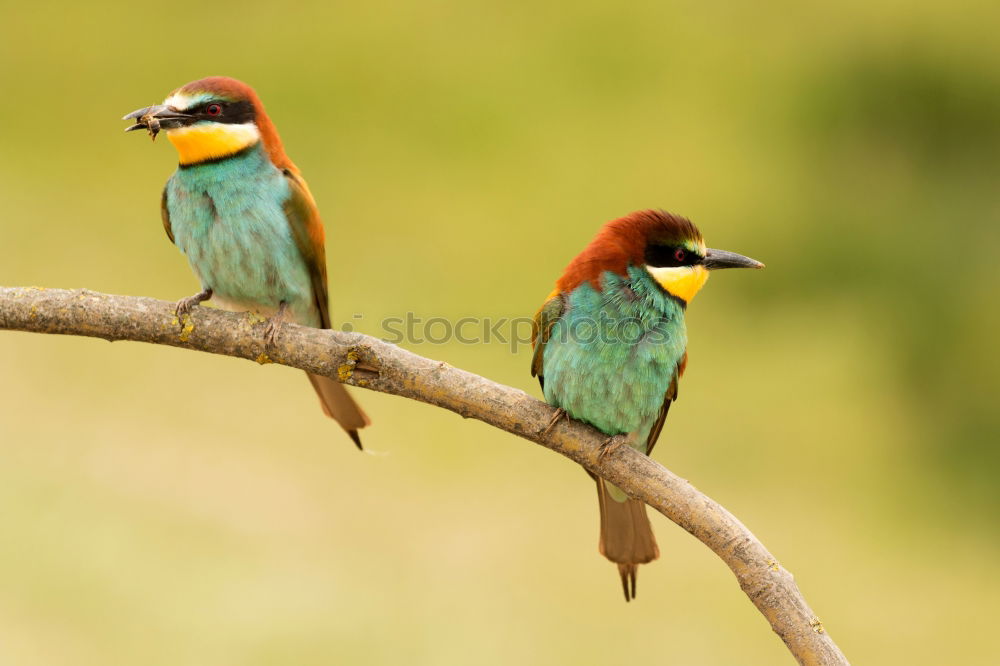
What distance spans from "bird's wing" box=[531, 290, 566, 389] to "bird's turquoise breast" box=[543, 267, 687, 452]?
0.02 metres

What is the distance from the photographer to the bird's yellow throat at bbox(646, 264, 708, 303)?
195 centimetres

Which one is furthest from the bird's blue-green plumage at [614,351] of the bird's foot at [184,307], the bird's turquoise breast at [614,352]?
the bird's foot at [184,307]

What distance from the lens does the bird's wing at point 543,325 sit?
2.02 metres

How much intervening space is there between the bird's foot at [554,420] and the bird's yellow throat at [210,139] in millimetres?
829

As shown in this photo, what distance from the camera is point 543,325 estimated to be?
6.74 feet

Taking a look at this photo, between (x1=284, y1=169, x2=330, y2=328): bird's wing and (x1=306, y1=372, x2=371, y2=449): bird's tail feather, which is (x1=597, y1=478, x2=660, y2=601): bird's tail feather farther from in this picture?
(x1=284, y1=169, x2=330, y2=328): bird's wing

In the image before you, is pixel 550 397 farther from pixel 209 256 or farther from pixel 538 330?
pixel 209 256

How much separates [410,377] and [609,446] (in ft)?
1.36

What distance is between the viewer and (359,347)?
1.76 meters

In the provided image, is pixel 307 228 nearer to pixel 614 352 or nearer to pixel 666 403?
pixel 614 352

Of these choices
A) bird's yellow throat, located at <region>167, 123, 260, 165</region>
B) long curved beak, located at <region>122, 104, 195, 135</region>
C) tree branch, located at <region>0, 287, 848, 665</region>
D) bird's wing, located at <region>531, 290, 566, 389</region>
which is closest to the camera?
tree branch, located at <region>0, 287, 848, 665</region>

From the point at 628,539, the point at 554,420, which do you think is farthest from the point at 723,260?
the point at 628,539

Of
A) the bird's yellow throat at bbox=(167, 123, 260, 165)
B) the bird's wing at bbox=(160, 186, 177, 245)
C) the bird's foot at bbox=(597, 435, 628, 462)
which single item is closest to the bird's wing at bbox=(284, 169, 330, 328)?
the bird's yellow throat at bbox=(167, 123, 260, 165)

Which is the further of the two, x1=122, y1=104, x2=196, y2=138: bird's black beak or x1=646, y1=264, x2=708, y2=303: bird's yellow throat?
x1=646, y1=264, x2=708, y2=303: bird's yellow throat
